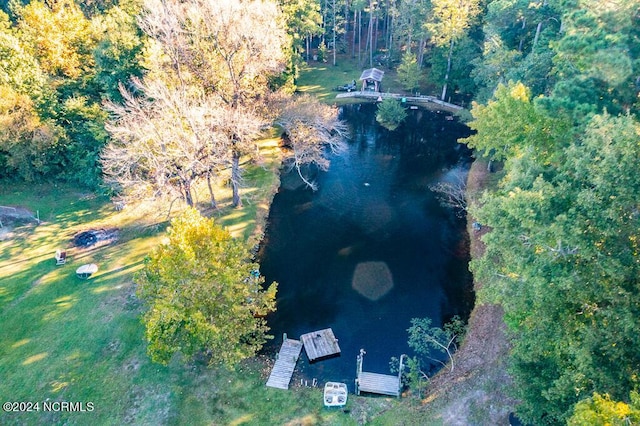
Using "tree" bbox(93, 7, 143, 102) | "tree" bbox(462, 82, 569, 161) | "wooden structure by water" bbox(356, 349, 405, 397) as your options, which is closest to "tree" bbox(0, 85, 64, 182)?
"tree" bbox(93, 7, 143, 102)

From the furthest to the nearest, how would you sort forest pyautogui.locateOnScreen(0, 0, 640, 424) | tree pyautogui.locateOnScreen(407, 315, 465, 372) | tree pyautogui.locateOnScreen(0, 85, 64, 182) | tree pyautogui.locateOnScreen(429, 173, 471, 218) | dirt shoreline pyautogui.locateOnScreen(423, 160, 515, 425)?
1. tree pyautogui.locateOnScreen(429, 173, 471, 218)
2. tree pyautogui.locateOnScreen(0, 85, 64, 182)
3. tree pyautogui.locateOnScreen(407, 315, 465, 372)
4. dirt shoreline pyautogui.locateOnScreen(423, 160, 515, 425)
5. forest pyautogui.locateOnScreen(0, 0, 640, 424)

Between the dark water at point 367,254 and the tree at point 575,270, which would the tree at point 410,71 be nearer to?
the dark water at point 367,254

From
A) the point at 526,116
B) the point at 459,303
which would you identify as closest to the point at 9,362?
the point at 459,303

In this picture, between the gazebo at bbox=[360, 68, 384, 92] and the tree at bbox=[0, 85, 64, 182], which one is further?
the gazebo at bbox=[360, 68, 384, 92]

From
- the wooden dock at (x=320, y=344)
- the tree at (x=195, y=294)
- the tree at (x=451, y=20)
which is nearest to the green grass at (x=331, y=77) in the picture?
the tree at (x=451, y=20)

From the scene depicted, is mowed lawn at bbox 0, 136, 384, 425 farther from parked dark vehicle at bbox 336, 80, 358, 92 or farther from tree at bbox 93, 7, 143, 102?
parked dark vehicle at bbox 336, 80, 358, 92

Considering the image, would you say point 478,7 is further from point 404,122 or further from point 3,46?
point 3,46
